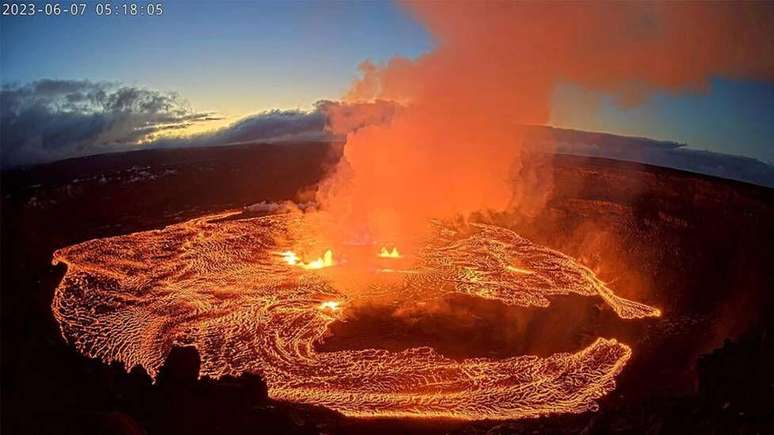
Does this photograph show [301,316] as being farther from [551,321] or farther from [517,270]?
[517,270]

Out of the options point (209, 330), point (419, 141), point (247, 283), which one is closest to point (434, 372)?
point (209, 330)

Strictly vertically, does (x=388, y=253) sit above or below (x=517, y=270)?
above

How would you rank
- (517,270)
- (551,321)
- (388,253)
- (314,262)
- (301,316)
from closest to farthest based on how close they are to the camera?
1. (301,316)
2. (551,321)
3. (314,262)
4. (517,270)
5. (388,253)

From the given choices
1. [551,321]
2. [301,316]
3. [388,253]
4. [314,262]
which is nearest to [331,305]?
[301,316]

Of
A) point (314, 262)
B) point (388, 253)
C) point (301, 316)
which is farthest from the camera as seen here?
point (388, 253)

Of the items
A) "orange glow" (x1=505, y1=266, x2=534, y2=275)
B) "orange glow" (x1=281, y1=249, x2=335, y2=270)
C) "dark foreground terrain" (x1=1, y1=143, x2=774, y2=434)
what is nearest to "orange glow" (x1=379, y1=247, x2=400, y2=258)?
"orange glow" (x1=281, y1=249, x2=335, y2=270)

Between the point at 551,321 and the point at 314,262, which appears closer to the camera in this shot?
the point at 551,321

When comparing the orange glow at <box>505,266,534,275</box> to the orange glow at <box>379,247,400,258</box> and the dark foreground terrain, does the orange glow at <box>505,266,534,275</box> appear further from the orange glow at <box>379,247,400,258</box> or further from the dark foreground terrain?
the orange glow at <box>379,247,400,258</box>

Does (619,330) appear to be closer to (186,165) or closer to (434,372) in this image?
(434,372)
